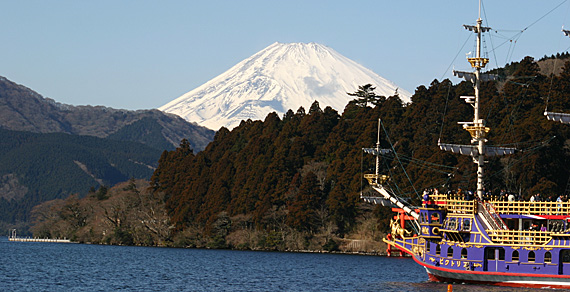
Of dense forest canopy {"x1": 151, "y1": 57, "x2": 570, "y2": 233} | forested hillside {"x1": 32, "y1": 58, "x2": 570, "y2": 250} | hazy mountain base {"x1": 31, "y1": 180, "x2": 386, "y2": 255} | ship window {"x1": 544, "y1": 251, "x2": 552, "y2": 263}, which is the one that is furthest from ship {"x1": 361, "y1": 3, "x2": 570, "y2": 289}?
hazy mountain base {"x1": 31, "y1": 180, "x2": 386, "y2": 255}

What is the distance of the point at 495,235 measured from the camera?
140 ft

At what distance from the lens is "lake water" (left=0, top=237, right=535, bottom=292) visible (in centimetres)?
4547

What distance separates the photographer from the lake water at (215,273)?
45.5 meters

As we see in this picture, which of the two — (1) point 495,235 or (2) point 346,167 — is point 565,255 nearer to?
(1) point 495,235

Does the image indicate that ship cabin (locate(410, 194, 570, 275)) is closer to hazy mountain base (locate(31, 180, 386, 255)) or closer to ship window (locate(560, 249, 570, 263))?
ship window (locate(560, 249, 570, 263))

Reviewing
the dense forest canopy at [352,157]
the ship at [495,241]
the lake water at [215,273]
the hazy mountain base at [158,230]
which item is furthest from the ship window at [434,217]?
the hazy mountain base at [158,230]

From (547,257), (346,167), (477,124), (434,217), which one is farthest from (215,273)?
(346,167)

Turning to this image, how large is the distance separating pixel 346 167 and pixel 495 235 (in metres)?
42.0

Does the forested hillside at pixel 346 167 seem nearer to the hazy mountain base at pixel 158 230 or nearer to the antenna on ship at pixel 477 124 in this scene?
the hazy mountain base at pixel 158 230

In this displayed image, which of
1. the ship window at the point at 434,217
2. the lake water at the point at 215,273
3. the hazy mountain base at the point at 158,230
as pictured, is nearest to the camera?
the ship window at the point at 434,217

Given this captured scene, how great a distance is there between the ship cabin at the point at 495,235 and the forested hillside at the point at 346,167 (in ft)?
77.3

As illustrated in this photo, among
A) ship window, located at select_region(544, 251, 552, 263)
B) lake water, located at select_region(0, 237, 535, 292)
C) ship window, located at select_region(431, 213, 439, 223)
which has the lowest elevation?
lake water, located at select_region(0, 237, 535, 292)

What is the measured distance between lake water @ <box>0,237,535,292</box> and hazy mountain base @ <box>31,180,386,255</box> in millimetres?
5580

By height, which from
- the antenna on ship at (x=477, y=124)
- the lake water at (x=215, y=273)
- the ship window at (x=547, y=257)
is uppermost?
the antenna on ship at (x=477, y=124)
